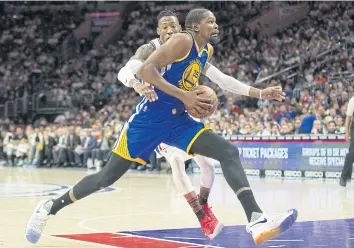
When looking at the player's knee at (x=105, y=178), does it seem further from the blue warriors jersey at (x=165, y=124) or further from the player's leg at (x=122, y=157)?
the blue warriors jersey at (x=165, y=124)

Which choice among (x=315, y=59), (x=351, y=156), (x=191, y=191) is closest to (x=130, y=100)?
(x=315, y=59)

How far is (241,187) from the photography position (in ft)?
19.0

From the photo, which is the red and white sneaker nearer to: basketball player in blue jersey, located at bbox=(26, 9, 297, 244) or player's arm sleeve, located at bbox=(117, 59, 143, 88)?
basketball player in blue jersey, located at bbox=(26, 9, 297, 244)

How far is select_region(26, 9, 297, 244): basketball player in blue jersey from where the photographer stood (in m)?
5.85

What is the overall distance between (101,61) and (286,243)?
2620 cm

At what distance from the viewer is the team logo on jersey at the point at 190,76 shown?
614 cm

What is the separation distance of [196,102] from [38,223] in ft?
5.89

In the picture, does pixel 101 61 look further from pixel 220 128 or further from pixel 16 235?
pixel 16 235

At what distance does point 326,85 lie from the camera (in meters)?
19.4

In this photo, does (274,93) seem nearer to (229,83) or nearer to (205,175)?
(229,83)

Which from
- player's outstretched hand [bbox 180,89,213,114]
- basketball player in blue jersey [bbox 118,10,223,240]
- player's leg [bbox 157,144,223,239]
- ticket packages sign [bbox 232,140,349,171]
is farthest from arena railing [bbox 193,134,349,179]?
player's outstretched hand [bbox 180,89,213,114]

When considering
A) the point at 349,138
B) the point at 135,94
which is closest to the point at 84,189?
the point at 349,138

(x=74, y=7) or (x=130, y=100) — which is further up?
(x=74, y=7)

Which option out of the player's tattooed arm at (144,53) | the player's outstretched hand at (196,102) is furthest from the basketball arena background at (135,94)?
the player's outstretched hand at (196,102)
